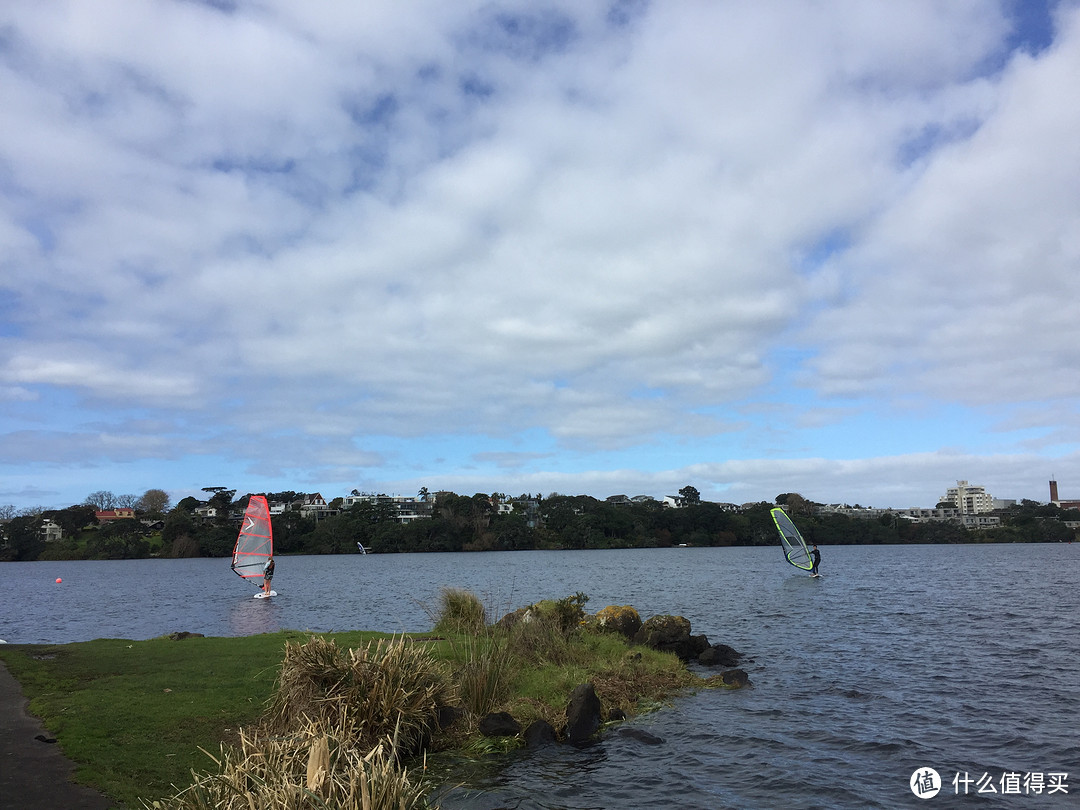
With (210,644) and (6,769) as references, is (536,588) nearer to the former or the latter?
(210,644)

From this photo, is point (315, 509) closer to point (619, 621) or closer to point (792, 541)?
point (792, 541)

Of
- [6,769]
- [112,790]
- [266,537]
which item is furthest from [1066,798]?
[266,537]

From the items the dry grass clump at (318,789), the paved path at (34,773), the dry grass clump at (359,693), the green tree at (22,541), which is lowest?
the green tree at (22,541)

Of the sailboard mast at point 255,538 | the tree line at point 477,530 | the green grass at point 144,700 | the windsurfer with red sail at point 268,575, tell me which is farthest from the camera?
the tree line at point 477,530

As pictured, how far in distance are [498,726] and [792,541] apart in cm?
5513

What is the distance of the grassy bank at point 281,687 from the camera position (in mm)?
10453

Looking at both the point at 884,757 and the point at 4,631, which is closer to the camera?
the point at 884,757

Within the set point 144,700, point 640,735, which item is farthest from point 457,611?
point 144,700

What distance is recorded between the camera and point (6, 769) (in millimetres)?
9219

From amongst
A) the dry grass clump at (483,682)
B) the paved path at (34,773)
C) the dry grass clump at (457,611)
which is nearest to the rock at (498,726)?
the dry grass clump at (483,682)

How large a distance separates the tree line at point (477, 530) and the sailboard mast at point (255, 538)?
86026 millimetres

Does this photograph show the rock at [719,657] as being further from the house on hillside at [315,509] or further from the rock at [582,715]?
the house on hillside at [315,509]

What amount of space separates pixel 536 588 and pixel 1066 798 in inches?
1658

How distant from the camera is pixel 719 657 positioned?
22531 mm
